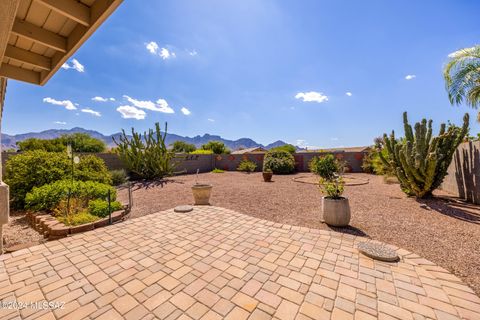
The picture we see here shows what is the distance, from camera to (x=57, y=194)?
5.59 metres

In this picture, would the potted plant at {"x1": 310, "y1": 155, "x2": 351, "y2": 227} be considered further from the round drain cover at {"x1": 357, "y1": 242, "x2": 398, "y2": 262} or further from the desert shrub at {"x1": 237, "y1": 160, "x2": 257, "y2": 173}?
the desert shrub at {"x1": 237, "y1": 160, "x2": 257, "y2": 173}

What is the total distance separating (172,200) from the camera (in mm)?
7281

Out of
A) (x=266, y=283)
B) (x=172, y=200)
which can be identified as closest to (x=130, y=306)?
(x=266, y=283)

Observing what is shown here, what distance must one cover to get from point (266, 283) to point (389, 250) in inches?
90.9

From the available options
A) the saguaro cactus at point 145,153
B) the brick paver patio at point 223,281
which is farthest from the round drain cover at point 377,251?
the saguaro cactus at point 145,153

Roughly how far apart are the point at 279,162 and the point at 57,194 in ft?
42.6

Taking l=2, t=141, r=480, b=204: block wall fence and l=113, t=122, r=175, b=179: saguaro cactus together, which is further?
l=113, t=122, r=175, b=179: saguaro cactus

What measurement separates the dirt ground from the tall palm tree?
4.05 metres

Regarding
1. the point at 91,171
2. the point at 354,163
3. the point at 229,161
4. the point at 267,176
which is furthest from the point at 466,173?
the point at 229,161

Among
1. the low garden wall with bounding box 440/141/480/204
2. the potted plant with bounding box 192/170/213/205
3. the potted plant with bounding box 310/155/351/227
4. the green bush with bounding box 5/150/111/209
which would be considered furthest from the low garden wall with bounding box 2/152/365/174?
the potted plant with bounding box 310/155/351/227

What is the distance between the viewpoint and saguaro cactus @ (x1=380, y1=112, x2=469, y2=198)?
6.56 m

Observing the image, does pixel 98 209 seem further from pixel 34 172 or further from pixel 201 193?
pixel 34 172

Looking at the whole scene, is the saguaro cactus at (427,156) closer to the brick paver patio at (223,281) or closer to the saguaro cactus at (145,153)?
the brick paver patio at (223,281)

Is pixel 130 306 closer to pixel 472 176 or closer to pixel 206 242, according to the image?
pixel 206 242
